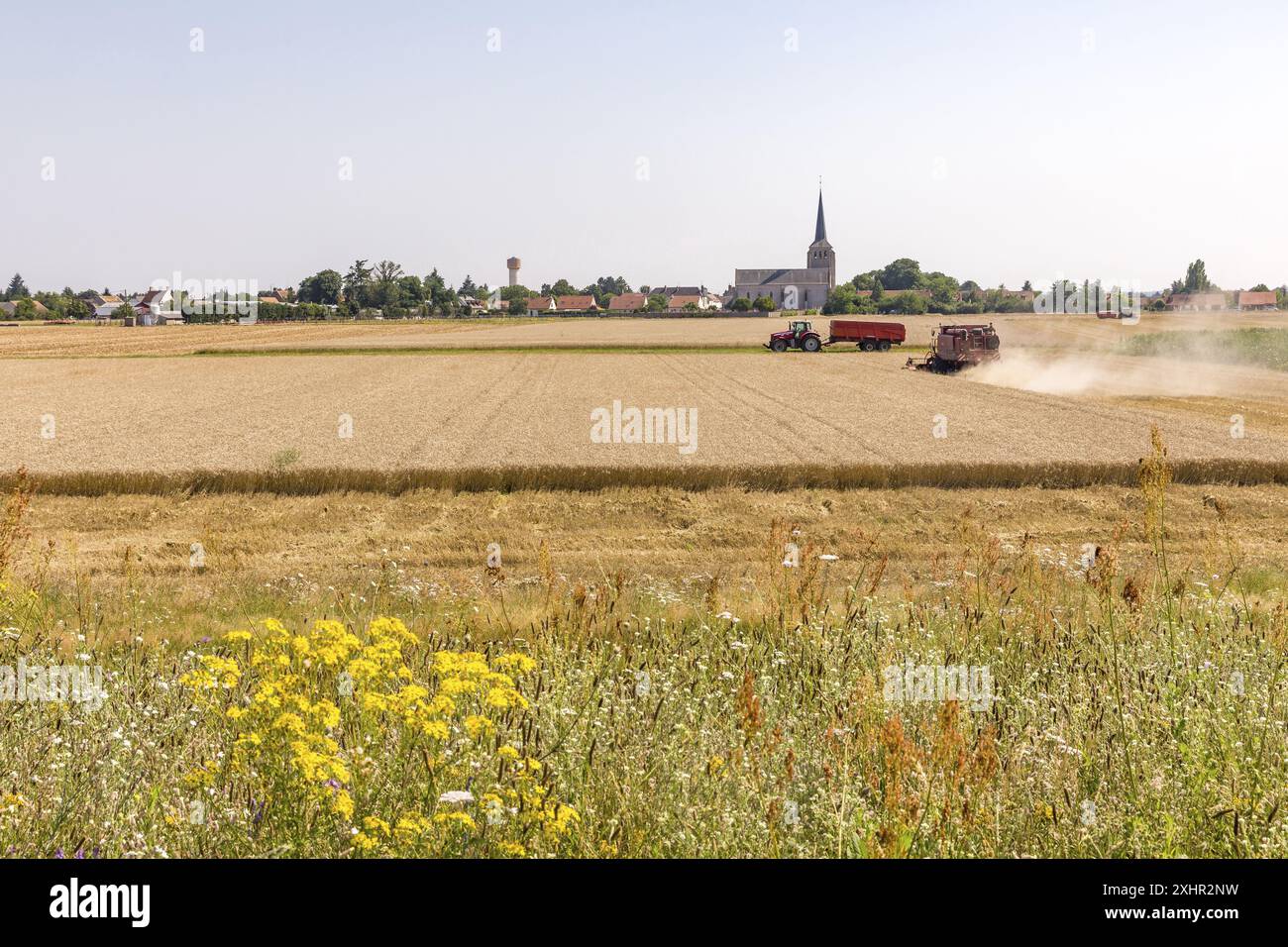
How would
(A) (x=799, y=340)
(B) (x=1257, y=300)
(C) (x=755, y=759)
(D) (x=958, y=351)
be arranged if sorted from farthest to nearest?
(B) (x=1257, y=300)
(A) (x=799, y=340)
(D) (x=958, y=351)
(C) (x=755, y=759)

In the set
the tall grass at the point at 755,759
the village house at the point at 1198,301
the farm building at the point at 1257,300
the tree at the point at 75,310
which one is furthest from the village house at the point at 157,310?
the farm building at the point at 1257,300

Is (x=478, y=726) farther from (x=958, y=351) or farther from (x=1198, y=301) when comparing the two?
(x=1198, y=301)

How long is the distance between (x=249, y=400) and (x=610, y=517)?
20.8m

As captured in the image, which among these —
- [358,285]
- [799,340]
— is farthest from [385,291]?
[799,340]

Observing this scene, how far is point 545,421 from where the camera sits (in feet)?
91.5

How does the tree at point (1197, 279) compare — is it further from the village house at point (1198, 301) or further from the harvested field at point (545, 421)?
the harvested field at point (545, 421)

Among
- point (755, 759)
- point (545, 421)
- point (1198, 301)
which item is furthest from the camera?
point (1198, 301)

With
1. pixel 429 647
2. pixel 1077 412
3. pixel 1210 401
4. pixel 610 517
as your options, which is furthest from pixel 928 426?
pixel 429 647

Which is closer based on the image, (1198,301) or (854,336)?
(854,336)

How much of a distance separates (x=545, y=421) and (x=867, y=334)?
3675 centimetres

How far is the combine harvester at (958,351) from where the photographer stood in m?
44.4

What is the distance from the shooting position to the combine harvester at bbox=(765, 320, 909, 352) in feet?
197

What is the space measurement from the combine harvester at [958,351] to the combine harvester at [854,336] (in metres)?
14.0

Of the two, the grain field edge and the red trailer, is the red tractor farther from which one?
the grain field edge
